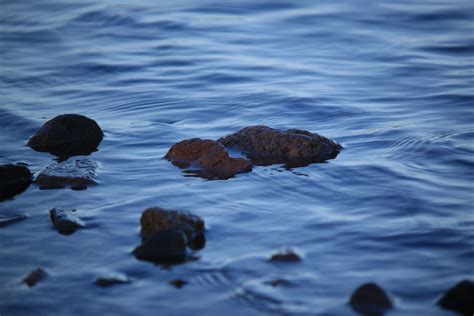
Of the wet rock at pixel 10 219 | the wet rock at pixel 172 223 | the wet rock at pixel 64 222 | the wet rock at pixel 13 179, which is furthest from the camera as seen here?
the wet rock at pixel 13 179

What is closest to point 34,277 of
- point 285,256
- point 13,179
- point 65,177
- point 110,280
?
point 110,280

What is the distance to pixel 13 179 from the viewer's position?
637cm

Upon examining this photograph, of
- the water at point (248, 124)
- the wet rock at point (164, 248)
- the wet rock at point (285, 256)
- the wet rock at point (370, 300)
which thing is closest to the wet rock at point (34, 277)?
the water at point (248, 124)

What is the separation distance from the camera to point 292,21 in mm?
12867

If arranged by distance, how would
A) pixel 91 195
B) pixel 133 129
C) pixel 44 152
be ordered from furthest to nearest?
1. pixel 133 129
2. pixel 44 152
3. pixel 91 195

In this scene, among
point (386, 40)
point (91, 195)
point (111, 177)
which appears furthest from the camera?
point (386, 40)

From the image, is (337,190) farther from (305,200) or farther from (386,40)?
(386,40)

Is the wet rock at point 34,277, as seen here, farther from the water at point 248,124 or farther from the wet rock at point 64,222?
the wet rock at point 64,222

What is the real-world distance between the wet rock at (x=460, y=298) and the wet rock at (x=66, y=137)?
3.96m

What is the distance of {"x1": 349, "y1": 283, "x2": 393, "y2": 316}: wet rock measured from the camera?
4.28 m

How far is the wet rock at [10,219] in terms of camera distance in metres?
5.64

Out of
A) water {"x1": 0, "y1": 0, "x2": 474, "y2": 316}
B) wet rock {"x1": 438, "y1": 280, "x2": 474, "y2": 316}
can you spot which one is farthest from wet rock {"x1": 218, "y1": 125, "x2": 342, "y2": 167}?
wet rock {"x1": 438, "y1": 280, "x2": 474, "y2": 316}

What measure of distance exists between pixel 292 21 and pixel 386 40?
6.28 feet

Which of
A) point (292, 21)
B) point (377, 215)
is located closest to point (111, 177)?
point (377, 215)
